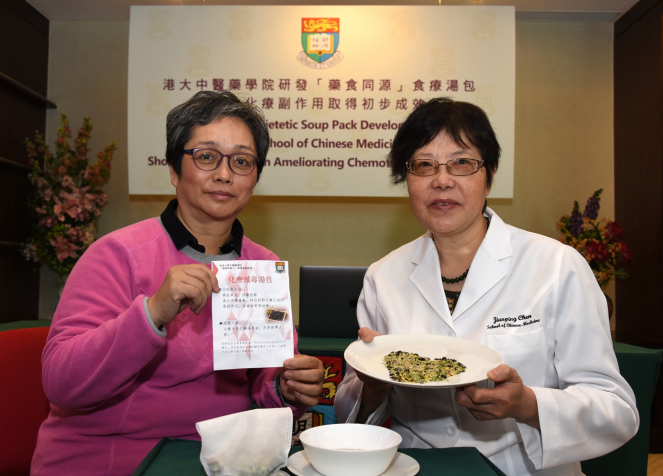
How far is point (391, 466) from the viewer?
39.3 inches

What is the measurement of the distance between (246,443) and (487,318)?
2.87 ft

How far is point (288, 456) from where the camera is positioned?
1047mm

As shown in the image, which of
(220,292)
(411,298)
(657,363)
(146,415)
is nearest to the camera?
(220,292)

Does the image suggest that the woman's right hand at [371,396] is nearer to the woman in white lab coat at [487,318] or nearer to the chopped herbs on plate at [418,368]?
the woman in white lab coat at [487,318]

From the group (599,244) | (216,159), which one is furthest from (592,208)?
(216,159)

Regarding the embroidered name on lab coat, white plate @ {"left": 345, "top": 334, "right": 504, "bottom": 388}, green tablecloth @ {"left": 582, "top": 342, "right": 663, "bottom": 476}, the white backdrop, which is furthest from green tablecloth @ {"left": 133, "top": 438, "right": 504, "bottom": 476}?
the white backdrop

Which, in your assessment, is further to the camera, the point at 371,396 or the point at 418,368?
the point at 371,396

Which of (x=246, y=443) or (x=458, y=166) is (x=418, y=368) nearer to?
(x=246, y=443)

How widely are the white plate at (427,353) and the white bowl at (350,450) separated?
0.14m

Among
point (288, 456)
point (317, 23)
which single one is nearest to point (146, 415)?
point (288, 456)

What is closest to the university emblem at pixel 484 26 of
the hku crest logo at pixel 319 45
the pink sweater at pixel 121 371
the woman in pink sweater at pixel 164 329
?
the hku crest logo at pixel 319 45

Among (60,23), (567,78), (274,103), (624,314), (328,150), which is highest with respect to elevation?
(60,23)

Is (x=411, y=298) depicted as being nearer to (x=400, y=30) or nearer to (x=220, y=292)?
(x=220, y=292)

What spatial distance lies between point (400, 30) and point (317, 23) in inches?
26.9
